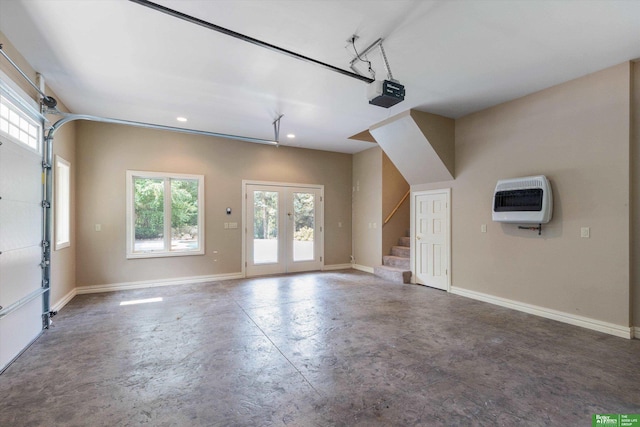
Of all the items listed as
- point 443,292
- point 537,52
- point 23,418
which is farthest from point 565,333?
point 23,418

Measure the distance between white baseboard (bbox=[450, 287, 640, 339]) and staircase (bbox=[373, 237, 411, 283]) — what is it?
123cm

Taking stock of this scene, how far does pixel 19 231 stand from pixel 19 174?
573 mm

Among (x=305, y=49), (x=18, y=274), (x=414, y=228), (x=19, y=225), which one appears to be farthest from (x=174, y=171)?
(x=414, y=228)

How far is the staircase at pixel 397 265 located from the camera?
19.7 ft

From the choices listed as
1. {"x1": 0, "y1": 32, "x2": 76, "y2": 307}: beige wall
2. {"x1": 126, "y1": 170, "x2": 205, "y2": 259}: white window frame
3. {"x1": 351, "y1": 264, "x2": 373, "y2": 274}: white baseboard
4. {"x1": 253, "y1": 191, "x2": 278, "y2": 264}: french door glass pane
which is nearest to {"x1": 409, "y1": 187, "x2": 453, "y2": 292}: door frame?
{"x1": 351, "y1": 264, "x2": 373, "y2": 274}: white baseboard

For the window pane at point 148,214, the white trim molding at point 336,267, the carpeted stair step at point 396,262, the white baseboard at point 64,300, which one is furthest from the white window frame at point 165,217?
the carpeted stair step at point 396,262

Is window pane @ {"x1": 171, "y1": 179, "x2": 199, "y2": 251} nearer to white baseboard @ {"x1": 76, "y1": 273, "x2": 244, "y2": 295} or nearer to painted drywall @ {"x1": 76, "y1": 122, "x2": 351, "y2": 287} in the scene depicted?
painted drywall @ {"x1": 76, "y1": 122, "x2": 351, "y2": 287}

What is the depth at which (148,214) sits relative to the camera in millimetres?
5641

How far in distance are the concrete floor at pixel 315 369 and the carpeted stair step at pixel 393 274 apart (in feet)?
5.30

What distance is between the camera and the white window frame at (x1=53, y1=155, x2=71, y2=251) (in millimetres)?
4234

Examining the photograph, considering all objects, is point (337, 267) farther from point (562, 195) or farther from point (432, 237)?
point (562, 195)

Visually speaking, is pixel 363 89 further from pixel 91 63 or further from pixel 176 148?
pixel 176 148

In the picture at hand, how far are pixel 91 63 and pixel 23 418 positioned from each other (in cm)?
340

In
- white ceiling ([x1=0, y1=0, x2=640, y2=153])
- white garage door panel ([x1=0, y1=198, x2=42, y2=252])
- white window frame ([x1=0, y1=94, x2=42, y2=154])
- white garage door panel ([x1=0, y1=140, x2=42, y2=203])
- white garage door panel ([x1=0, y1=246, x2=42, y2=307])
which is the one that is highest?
white ceiling ([x1=0, y1=0, x2=640, y2=153])
